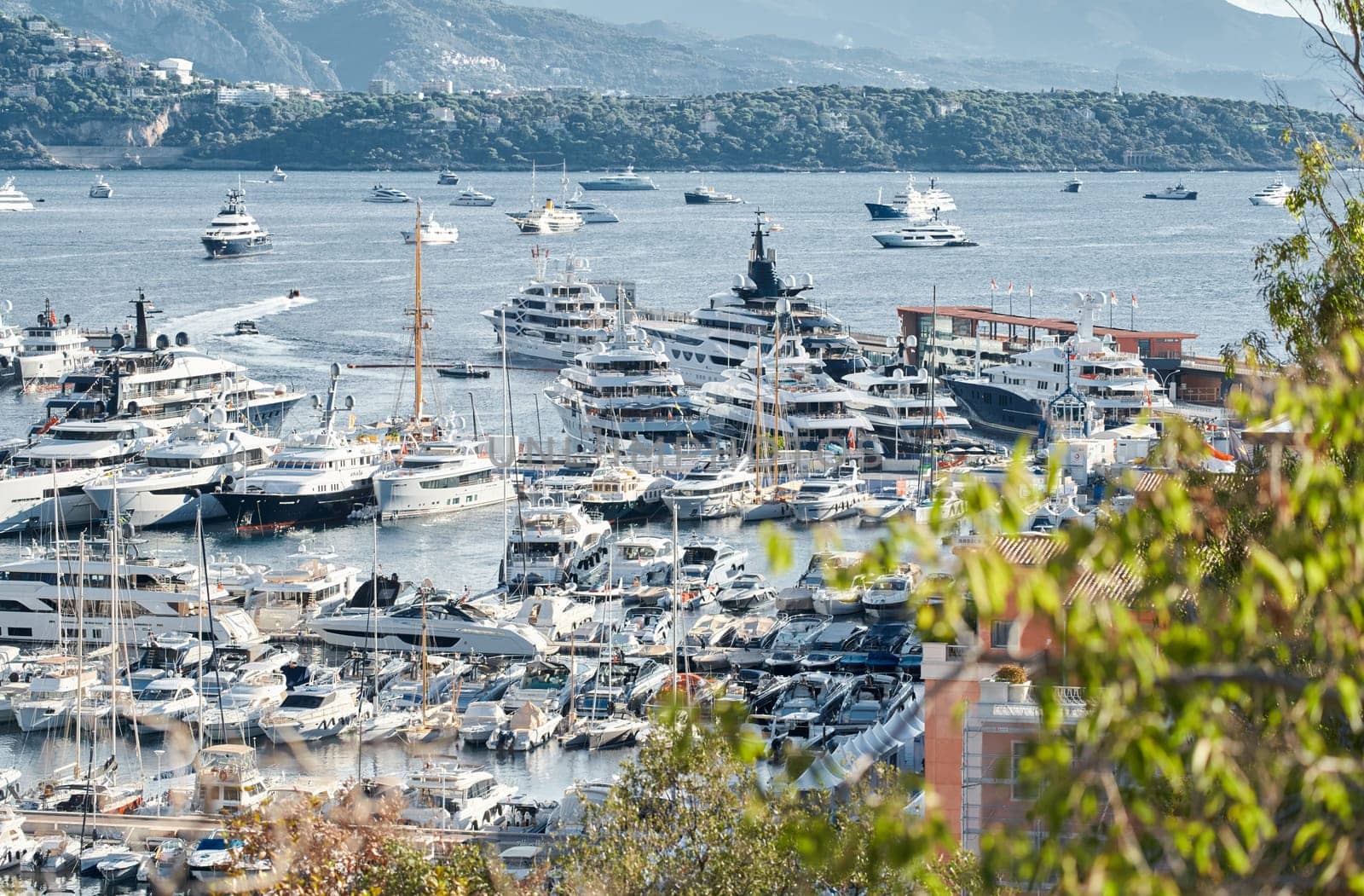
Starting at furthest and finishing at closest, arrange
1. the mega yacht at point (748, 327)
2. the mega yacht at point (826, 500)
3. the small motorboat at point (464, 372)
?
the small motorboat at point (464, 372) → the mega yacht at point (748, 327) → the mega yacht at point (826, 500)

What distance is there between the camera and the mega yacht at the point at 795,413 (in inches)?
1223

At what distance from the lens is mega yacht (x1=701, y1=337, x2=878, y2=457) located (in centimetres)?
3106

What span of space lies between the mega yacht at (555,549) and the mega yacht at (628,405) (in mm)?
7557

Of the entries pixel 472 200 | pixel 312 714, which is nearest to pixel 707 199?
pixel 472 200

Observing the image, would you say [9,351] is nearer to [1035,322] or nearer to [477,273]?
[1035,322]

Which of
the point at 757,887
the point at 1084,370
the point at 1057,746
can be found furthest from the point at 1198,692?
the point at 1084,370

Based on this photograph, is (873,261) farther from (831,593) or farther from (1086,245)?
(831,593)

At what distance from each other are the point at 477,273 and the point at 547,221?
17.9m

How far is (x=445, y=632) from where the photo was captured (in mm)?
19484

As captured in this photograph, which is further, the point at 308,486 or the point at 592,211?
the point at 592,211

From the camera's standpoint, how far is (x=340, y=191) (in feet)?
367

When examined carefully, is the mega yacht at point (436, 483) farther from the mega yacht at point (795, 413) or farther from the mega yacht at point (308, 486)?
the mega yacht at point (795, 413)

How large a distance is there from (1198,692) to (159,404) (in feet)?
101

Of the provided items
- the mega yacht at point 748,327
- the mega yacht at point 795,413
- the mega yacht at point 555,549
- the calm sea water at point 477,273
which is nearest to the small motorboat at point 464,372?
the calm sea water at point 477,273
